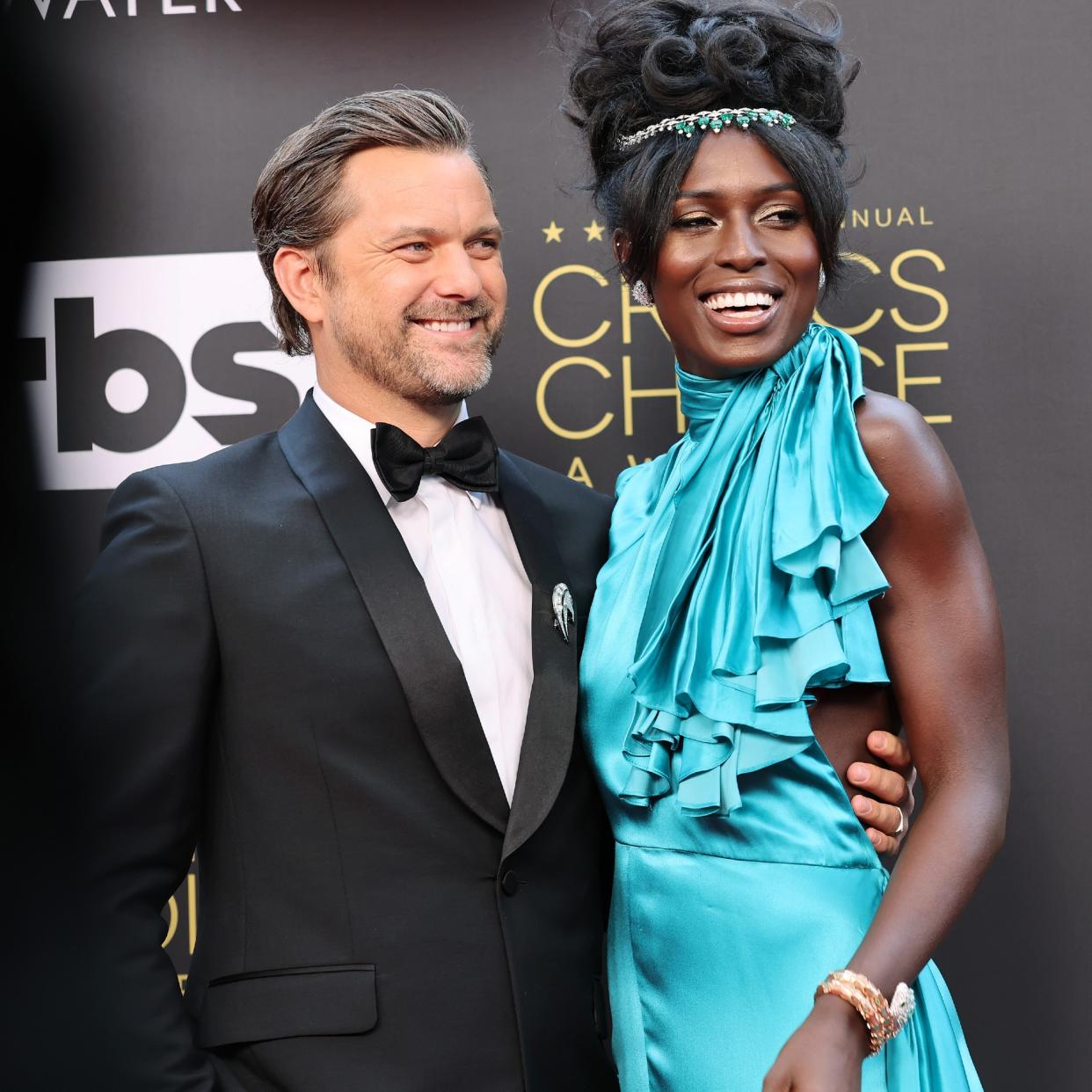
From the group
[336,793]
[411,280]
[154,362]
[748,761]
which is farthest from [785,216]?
[154,362]

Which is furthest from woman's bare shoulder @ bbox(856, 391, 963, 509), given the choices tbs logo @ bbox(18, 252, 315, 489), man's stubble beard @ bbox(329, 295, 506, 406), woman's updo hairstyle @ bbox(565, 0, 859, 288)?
tbs logo @ bbox(18, 252, 315, 489)

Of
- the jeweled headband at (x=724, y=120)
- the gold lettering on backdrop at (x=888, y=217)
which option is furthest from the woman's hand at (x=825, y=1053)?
the gold lettering on backdrop at (x=888, y=217)

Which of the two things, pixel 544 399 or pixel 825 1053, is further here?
pixel 544 399

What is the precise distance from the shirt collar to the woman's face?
1.47 ft

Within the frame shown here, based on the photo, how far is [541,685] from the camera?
1.99m

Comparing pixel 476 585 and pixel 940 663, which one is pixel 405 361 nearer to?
pixel 476 585

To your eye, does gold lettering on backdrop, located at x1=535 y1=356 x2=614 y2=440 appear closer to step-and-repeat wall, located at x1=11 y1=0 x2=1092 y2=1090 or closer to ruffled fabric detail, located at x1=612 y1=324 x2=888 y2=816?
step-and-repeat wall, located at x1=11 y1=0 x2=1092 y2=1090

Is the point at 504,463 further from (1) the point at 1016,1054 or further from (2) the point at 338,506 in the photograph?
(1) the point at 1016,1054

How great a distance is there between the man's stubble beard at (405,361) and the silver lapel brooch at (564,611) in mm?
333

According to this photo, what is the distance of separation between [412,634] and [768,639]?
18.6 inches

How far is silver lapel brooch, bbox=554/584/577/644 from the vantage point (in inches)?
81.5

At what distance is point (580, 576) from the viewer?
2213 mm

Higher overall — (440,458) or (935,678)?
(440,458)

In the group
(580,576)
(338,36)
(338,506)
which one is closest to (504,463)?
(580,576)
